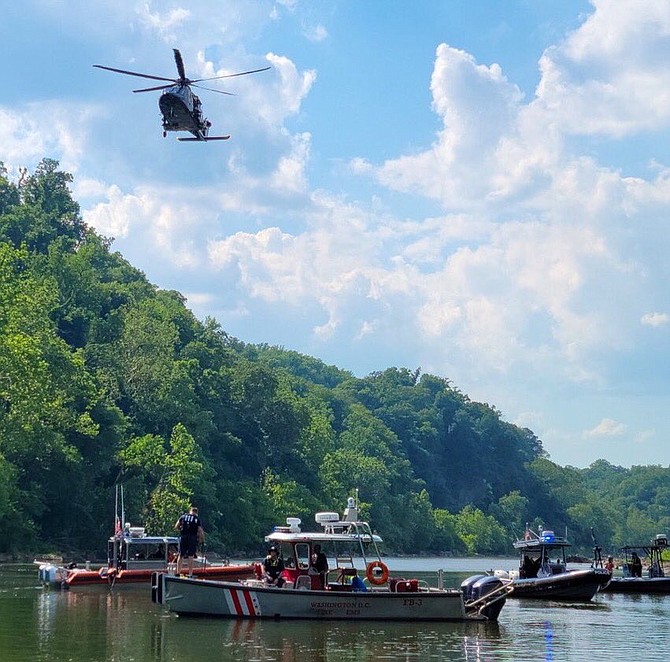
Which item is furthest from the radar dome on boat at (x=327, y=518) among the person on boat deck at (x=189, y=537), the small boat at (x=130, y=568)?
the small boat at (x=130, y=568)

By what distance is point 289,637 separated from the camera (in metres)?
29.6

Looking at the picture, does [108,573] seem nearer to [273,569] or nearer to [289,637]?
[273,569]

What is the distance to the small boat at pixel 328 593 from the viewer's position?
33.1 m

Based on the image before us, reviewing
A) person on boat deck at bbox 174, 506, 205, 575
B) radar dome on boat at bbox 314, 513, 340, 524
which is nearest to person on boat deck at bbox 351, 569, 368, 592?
radar dome on boat at bbox 314, 513, 340, 524

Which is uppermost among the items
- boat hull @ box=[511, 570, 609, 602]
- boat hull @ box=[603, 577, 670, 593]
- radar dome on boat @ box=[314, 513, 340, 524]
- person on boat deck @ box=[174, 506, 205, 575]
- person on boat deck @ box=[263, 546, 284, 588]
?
radar dome on boat @ box=[314, 513, 340, 524]

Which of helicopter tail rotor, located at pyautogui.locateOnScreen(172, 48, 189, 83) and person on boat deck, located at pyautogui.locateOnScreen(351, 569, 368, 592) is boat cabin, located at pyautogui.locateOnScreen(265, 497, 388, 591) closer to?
person on boat deck, located at pyautogui.locateOnScreen(351, 569, 368, 592)

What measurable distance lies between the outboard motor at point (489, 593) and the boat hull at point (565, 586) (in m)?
14.4

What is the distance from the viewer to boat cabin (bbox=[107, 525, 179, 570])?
156ft

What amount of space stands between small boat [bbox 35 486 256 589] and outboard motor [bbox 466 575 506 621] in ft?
38.9

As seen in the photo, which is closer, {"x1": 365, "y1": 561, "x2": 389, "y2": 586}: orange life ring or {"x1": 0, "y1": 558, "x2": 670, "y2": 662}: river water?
{"x1": 0, "y1": 558, "x2": 670, "y2": 662}: river water

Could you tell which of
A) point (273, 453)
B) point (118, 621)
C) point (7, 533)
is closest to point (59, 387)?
point (7, 533)

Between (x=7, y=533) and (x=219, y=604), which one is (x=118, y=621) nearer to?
(x=219, y=604)

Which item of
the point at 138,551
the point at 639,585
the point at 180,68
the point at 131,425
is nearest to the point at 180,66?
the point at 180,68

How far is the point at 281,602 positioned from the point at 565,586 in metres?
19.9
